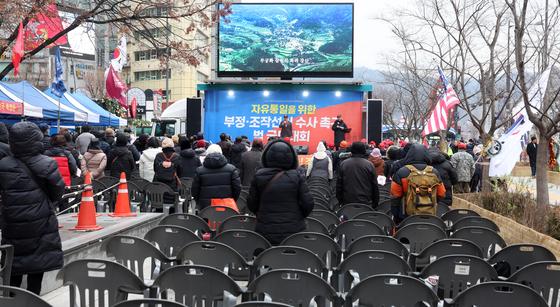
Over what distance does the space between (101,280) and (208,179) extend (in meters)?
3.73

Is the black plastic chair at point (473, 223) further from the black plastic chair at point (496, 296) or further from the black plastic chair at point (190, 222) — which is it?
the black plastic chair at point (496, 296)

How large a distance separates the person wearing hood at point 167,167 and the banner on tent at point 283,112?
371 inches

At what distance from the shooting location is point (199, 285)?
374 cm

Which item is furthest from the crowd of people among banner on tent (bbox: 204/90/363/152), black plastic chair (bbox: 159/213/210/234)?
banner on tent (bbox: 204/90/363/152)

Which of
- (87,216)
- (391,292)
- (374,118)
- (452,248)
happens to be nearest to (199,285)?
(391,292)

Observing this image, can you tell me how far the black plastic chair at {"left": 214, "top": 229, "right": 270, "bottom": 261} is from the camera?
533cm

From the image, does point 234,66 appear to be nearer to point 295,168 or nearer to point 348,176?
point 348,176

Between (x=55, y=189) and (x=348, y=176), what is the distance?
14.6 ft

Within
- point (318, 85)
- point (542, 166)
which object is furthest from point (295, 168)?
point (318, 85)

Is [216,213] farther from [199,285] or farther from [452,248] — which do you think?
[199,285]

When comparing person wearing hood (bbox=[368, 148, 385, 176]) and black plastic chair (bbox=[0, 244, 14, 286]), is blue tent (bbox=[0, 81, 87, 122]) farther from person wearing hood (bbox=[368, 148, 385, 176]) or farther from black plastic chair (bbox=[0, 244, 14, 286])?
black plastic chair (bbox=[0, 244, 14, 286])

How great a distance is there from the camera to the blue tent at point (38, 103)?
54.7 ft

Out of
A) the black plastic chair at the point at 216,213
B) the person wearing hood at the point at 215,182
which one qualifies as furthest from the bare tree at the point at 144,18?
the black plastic chair at the point at 216,213

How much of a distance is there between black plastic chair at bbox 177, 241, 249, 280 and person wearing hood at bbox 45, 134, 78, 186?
440 centimetres
